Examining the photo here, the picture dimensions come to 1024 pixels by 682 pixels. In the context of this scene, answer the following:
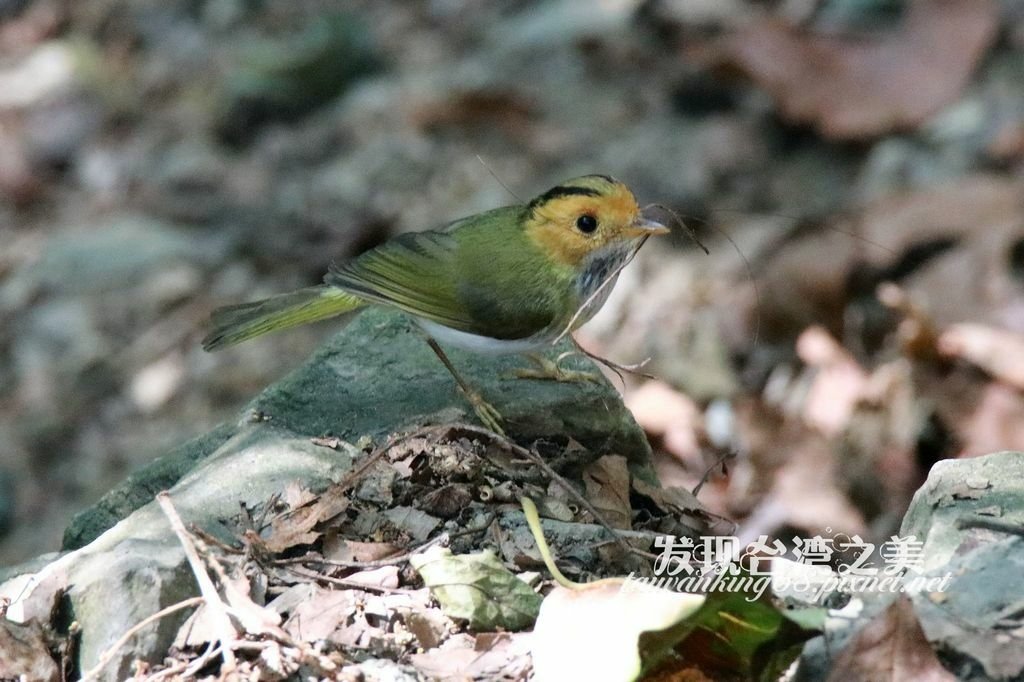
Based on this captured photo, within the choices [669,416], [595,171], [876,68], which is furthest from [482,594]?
[876,68]

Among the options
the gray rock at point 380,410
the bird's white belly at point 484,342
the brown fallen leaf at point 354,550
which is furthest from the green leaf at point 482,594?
the bird's white belly at point 484,342

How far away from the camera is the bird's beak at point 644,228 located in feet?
12.8

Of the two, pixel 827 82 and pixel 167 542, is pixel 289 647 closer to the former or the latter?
pixel 167 542

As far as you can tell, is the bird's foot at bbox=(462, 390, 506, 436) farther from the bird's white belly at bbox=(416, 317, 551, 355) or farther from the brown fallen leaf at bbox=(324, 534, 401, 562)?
the brown fallen leaf at bbox=(324, 534, 401, 562)

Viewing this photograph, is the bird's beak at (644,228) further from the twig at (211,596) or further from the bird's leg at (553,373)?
the twig at (211,596)

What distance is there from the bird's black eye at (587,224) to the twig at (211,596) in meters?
1.68

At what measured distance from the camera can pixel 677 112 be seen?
738 cm

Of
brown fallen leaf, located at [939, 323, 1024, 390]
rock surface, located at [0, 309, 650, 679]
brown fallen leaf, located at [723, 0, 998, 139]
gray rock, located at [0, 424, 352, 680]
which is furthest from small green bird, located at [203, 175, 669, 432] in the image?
brown fallen leaf, located at [723, 0, 998, 139]

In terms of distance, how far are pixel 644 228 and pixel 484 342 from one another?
1.95ft

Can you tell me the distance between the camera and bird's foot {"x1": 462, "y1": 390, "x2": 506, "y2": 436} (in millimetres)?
3479

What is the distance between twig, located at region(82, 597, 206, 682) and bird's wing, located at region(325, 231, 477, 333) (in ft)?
4.87

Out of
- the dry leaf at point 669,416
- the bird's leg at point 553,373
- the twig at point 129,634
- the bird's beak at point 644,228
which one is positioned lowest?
the dry leaf at point 669,416

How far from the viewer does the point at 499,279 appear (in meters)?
4.02

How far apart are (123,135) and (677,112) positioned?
347 cm
